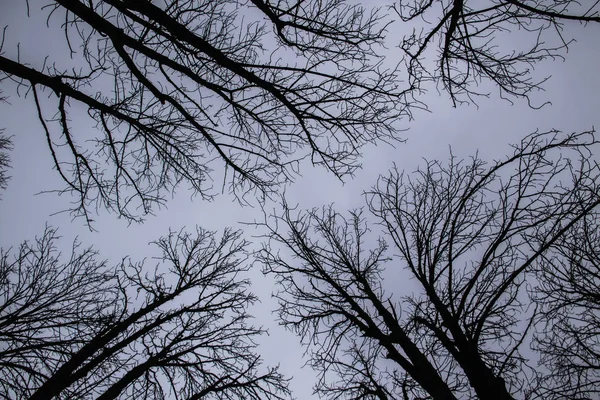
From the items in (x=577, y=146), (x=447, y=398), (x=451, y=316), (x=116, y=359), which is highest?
(x=577, y=146)

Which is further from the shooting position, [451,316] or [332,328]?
[332,328]

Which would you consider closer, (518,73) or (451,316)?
(518,73)

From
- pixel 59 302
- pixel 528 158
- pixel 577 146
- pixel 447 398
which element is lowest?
pixel 447 398

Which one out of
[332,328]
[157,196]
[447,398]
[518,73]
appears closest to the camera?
[518,73]

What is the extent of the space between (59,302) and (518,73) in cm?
781

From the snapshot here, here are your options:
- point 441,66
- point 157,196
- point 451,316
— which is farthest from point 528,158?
point 157,196

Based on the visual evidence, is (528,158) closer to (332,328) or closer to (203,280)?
(332,328)

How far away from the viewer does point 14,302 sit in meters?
5.74

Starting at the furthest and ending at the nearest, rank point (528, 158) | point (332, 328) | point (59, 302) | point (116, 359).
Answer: point (59, 302)
point (116, 359)
point (332, 328)
point (528, 158)

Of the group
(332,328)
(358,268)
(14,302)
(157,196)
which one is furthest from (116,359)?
(358,268)

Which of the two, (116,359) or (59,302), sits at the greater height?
(59,302)

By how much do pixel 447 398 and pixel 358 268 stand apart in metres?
2.75

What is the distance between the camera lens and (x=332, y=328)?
4.81 m

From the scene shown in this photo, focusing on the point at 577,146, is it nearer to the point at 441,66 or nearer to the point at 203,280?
the point at 441,66
